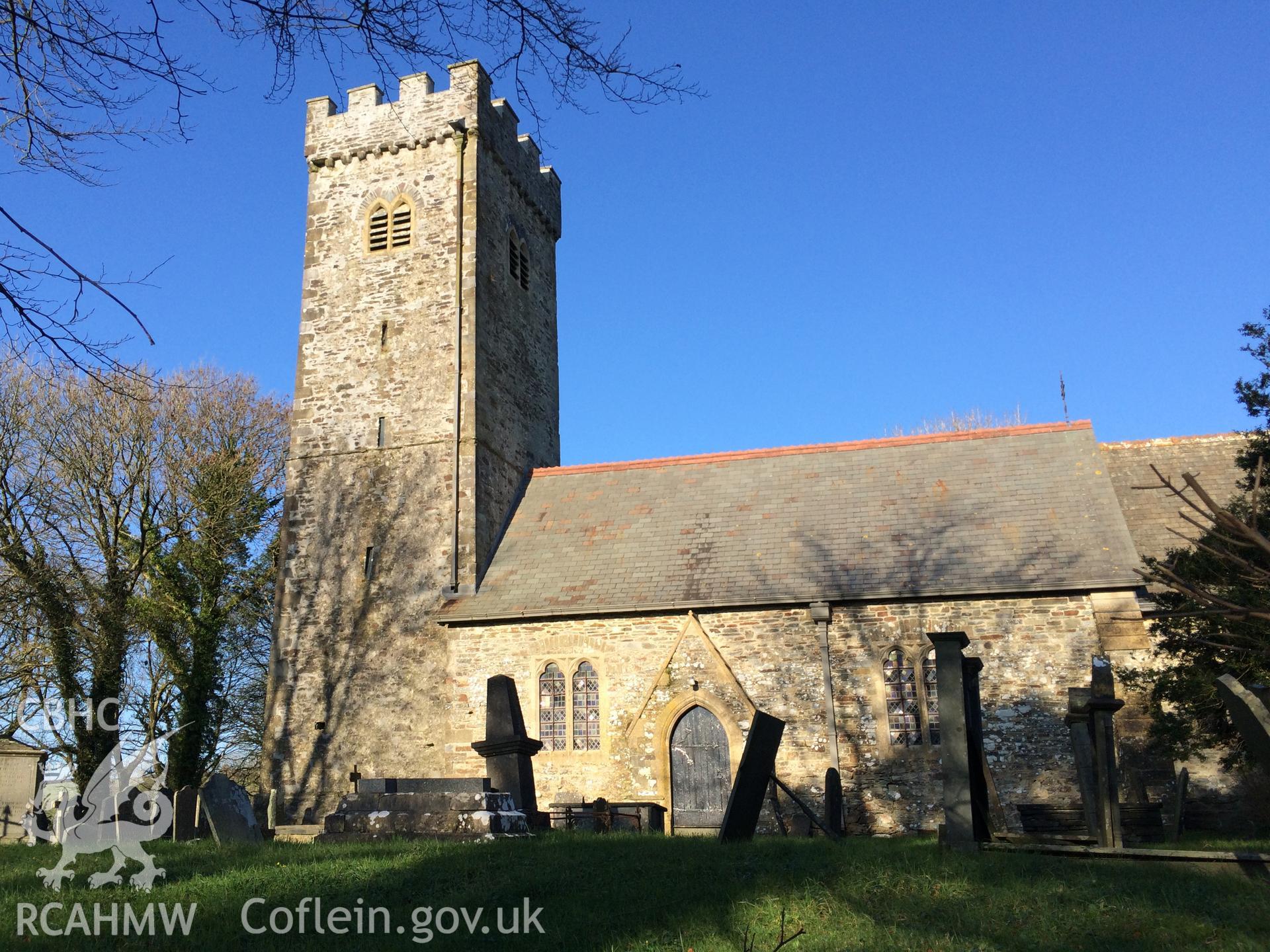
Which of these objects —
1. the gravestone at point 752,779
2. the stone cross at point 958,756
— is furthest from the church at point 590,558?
the gravestone at point 752,779

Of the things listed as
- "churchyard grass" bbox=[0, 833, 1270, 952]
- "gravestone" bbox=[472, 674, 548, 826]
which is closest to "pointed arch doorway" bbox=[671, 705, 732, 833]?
"gravestone" bbox=[472, 674, 548, 826]

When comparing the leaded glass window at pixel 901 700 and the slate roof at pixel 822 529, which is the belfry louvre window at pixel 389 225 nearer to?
the slate roof at pixel 822 529

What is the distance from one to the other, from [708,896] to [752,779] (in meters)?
3.51

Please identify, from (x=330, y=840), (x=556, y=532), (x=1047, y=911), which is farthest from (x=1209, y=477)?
(x=330, y=840)

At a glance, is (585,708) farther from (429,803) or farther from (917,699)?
(429,803)

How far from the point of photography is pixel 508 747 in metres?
13.0

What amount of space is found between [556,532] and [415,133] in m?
9.81

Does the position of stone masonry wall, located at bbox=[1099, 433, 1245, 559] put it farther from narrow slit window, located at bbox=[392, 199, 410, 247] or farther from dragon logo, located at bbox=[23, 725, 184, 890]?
dragon logo, located at bbox=[23, 725, 184, 890]

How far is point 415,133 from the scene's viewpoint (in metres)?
23.9

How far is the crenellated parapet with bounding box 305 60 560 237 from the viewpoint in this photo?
23.6 m

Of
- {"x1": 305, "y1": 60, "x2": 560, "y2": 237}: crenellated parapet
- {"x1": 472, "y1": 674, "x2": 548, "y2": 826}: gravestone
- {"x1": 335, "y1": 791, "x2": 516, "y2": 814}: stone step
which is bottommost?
{"x1": 335, "y1": 791, "x2": 516, "y2": 814}: stone step

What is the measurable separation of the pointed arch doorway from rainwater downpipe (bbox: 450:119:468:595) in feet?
18.0

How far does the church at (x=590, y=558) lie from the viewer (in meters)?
17.4

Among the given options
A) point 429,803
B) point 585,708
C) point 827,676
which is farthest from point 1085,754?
point 585,708
